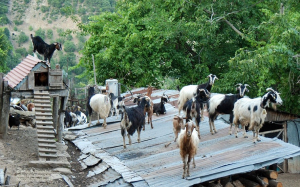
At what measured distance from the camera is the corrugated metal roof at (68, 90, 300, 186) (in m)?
9.03

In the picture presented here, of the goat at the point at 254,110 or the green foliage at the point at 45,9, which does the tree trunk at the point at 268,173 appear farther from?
the green foliage at the point at 45,9

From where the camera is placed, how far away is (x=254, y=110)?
37.4 feet

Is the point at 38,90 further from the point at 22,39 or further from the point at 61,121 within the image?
the point at 22,39

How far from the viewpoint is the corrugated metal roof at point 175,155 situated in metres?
9.03

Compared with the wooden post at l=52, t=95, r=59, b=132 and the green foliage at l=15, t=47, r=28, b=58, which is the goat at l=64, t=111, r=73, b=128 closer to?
the wooden post at l=52, t=95, r=59, b=132

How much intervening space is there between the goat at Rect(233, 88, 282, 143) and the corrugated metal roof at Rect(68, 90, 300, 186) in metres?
0.41

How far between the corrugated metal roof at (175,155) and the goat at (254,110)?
16.2 inches

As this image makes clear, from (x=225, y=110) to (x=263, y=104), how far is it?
1.44 m

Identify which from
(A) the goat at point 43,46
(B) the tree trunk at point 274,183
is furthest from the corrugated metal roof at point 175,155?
(A) the goat at point 43,46

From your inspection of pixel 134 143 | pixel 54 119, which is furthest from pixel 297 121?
pixel 54 119

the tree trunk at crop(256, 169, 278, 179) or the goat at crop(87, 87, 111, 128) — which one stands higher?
the goat at crop(87, 87, 111, 128)

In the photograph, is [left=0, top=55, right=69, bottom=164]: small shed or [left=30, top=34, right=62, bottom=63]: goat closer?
[left=0, top=55, right=69, bottom=164]: small shed

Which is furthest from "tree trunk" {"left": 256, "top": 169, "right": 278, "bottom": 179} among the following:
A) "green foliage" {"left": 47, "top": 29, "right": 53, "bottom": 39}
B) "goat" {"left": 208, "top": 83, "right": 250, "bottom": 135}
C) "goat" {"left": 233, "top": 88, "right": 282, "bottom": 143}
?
"green foliage" {"left": 47, "top": 29, "right": 53, "bottom": 39}

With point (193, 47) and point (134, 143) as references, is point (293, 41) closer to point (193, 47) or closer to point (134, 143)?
point (134, 143)
